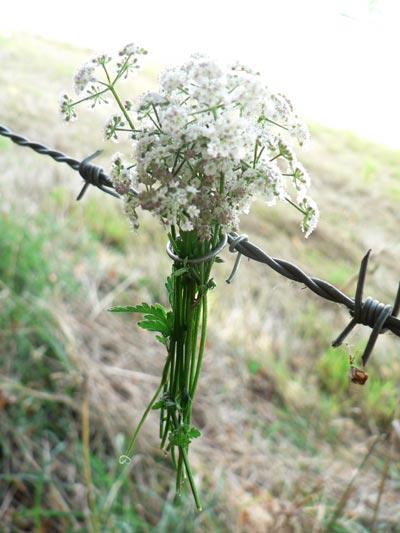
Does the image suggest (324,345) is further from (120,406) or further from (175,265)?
(175,265)

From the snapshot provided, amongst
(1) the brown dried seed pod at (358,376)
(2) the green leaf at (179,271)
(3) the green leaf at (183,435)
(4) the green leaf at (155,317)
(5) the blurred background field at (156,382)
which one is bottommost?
(5) the blurred background field at (156,382)

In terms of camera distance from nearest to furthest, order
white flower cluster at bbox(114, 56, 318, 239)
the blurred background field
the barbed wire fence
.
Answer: white flower cluster at bbox(114, 56, 318, 239) → the barbed wire fence → the blurred background field

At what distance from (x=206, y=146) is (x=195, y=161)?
34 millimetres

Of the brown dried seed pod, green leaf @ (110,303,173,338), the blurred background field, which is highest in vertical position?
the brown dried seed pod

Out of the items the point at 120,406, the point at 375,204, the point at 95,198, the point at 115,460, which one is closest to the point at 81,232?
the point at 95,198

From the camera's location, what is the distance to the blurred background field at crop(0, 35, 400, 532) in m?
1.73

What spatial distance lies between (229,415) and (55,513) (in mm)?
810

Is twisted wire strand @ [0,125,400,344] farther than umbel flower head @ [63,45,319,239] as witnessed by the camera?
Yes

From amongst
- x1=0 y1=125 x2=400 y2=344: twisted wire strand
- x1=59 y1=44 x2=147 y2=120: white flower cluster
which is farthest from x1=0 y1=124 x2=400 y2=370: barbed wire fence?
x1=59 y1=44 x2=147 y2=120: white flower cluster

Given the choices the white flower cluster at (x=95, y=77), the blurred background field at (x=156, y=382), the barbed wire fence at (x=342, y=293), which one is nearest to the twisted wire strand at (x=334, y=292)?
the barbed wire fence at (x=342, y=293)

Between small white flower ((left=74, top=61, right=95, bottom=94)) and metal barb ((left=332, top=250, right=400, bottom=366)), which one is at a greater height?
small white flower ((left=74, top=61, right=95, bottom=94))

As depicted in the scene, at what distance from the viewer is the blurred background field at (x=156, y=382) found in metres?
1.73

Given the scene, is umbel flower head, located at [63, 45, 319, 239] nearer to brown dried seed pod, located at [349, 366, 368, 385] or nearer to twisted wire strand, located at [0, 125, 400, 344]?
twisted wire strand, located at [0, 125, 400, 344]

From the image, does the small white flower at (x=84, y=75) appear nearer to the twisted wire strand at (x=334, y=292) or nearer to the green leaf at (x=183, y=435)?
the twisted wire strand at (x=334, y=292)
